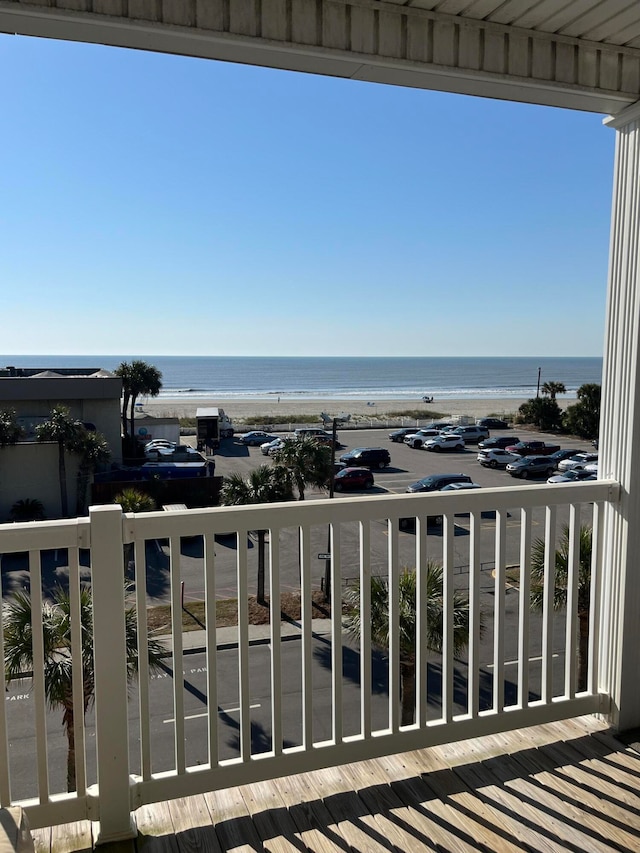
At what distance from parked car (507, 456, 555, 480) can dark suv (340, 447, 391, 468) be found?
16.1ft

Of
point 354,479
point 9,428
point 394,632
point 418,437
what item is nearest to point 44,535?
point 394,632

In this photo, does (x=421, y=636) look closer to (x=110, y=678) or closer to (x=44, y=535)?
(x=110, y=678)

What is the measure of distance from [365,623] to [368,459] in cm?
2288

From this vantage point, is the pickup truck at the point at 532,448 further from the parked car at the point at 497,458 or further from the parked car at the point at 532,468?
the parked car at the point at 532,468

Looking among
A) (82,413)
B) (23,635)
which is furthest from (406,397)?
(23,635)

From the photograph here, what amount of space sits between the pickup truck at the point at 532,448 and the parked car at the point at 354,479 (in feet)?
22.5

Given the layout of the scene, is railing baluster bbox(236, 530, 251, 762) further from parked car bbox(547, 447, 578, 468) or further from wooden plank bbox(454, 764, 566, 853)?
parked car bbox(547, 447, 578, 468)

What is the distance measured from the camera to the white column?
73.4 inches

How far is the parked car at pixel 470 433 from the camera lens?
29.4 m

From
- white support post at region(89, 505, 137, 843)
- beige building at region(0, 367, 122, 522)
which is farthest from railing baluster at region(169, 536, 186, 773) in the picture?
beige building at region(0, 367, 122, 522)

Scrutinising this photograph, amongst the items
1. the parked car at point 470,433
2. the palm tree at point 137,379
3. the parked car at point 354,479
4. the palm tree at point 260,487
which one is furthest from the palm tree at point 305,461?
the palm tree at point 137,379

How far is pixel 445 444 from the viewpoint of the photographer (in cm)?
2781

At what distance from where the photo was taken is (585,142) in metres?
15.5

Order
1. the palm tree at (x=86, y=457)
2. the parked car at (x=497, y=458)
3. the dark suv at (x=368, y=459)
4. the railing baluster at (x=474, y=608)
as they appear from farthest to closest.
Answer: the dark suv at (x=368, y=459), the parked car at (x=497, y=458), the palm tree at (x=86, y=457), the railing baluster at (x=474, y=608)
